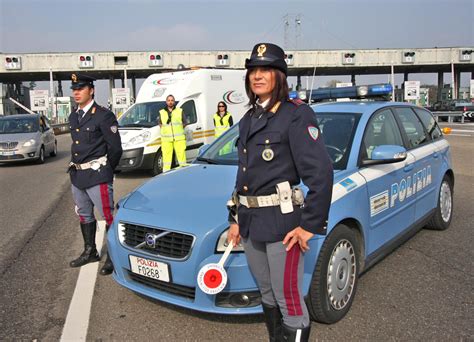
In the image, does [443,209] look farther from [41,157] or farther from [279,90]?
[41,157]

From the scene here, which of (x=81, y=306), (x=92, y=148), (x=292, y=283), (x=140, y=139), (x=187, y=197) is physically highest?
(x=92, y=148)

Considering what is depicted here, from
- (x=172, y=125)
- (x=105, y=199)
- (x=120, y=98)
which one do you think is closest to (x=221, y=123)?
(x=172, y=125)

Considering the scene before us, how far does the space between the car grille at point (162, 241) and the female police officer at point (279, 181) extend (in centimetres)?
63

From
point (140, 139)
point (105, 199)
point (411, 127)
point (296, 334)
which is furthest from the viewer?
point (140, 139)

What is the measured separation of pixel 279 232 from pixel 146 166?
27.7ft

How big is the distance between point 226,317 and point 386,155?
5.95ft

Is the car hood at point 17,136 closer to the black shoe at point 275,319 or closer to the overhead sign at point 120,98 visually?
the black shoe at point 275,319

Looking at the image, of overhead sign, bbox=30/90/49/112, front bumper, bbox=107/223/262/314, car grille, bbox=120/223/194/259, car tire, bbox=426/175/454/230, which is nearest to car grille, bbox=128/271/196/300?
front bumper, bbox=107/223/262/314

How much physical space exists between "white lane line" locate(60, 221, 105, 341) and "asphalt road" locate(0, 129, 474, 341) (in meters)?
0.05

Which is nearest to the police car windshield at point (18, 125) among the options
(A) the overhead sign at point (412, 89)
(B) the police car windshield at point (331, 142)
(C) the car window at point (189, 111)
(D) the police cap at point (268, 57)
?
(C) the car window at point (189, 111)

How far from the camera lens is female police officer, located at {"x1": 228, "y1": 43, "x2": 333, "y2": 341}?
2.15 metres

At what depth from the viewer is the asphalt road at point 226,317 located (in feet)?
10.3

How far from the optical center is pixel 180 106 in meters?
11.3

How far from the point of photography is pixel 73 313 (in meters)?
3.48
